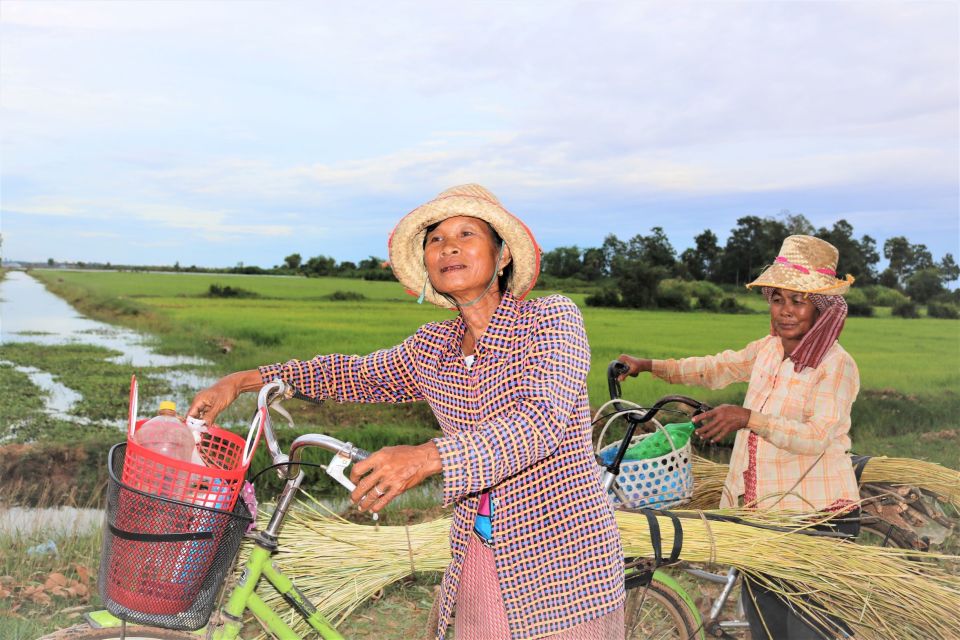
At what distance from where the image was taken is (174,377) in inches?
508

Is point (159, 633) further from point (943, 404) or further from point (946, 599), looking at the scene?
point (943, 404)

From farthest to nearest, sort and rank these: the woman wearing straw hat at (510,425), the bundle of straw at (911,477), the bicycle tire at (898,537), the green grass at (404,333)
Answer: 1. the green grass at (404,333)
2. the bundle of straw at (911,477)
3. the bicycle tire at (898,537)
4. the woman wearing straw hat at (510,425)

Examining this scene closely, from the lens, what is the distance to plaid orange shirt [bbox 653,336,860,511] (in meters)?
2.99

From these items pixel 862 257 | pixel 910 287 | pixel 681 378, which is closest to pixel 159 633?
pixel 681 378

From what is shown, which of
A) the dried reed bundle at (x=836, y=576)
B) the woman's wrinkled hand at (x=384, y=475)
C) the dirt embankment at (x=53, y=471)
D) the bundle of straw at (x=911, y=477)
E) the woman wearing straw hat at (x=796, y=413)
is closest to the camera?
the woman's wrinkled hand at (x=384, y=475)

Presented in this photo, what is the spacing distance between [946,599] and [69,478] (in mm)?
7382

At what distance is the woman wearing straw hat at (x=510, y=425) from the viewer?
171cm

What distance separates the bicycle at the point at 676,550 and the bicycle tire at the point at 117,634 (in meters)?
1.44

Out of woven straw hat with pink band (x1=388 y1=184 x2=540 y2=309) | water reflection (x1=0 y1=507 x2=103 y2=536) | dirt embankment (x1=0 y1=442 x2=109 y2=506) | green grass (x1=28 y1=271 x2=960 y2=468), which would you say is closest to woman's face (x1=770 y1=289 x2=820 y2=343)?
woven straw hat with pink band (x1=388 y1=184 x2=540 y2=309)

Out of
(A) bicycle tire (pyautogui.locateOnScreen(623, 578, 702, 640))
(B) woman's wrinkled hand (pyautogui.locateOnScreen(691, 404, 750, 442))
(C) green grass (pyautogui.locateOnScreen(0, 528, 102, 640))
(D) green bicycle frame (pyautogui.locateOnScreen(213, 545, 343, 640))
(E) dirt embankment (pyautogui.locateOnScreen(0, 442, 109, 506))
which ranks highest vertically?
(B) woman's wrinkled hand (pyautogui.locateOnScreen(691, 404, 750, 442))

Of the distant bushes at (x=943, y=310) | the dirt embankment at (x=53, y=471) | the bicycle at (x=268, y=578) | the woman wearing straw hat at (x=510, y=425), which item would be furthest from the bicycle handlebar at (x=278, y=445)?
the distant bushes at (x=943, y=310)

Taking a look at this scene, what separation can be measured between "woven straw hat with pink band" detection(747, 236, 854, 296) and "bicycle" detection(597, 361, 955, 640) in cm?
66

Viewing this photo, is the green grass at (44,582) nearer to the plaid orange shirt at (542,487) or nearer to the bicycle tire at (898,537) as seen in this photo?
the plaid orange shirt at (542,487)

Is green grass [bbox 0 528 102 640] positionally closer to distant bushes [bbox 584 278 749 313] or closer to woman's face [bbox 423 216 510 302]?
woman's face [bbox 423 216 510 302]
